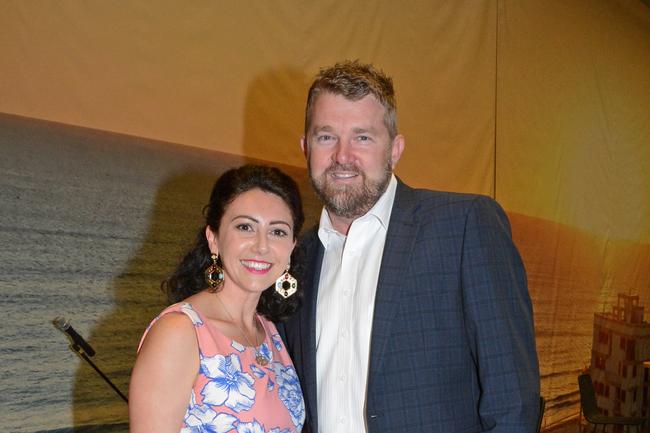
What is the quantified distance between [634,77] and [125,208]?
556 centimetres

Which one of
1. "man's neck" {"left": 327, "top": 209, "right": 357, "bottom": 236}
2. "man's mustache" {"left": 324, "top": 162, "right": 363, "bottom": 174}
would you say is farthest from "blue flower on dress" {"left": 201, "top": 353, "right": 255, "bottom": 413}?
"man's mustache" {"left": 324, "top": 162, "right": 363, "bottom": 174}

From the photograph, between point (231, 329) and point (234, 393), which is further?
point (231, 329)

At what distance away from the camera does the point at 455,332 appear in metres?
1.77

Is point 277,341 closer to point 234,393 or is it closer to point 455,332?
point 234,393

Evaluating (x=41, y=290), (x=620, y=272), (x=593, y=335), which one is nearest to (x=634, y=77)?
(x=620, y=272)

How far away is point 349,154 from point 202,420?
30.9 inches

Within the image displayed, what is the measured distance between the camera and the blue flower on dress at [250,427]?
70.9 inches

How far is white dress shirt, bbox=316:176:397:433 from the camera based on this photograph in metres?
1.88

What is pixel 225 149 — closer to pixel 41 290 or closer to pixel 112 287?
pixel 112 287

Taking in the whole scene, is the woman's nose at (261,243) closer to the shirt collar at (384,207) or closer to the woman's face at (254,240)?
the woman's face at (254,240)

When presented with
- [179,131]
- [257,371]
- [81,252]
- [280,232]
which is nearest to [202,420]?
[257,371]

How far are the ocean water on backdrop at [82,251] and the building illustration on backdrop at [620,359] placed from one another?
14.7 ft

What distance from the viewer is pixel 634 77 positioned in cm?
672

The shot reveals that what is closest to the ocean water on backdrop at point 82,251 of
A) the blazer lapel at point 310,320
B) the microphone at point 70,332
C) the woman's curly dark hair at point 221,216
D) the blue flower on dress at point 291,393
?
the microphone at point 70,332
